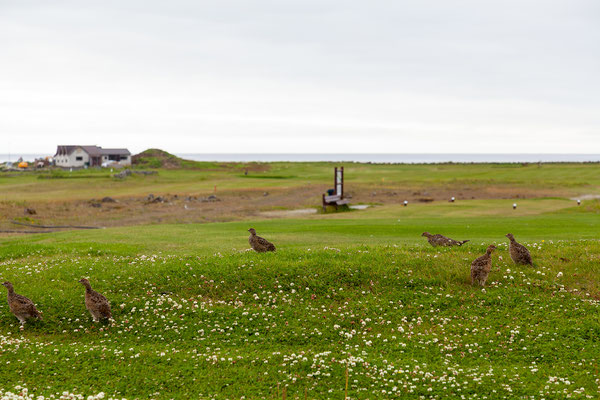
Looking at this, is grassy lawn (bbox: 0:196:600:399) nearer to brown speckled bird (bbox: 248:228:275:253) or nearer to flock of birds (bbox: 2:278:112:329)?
flock of birds (bbox: 2:278:112:329)

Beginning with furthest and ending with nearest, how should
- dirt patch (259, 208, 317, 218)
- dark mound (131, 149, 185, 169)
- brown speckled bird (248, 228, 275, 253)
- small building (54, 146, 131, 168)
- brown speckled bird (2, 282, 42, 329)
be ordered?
small building (54, 146, 131, 168), dark mound (131, 149, 185, 169), dirt patch (259, 208, 317, 218), brown speckled bird (248, 228, 275, 253), brown speckled bird (2, 282, 42, 329)

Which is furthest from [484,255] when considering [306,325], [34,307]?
[34,307]

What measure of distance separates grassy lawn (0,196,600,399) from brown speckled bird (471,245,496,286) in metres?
0.42

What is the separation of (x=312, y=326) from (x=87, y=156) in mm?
167540

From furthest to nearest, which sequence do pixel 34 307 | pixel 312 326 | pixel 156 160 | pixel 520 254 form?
pixel 156 160
pixel 520 254
pixel 34 307
pixel 312 326

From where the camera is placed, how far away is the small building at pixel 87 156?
16338 cm

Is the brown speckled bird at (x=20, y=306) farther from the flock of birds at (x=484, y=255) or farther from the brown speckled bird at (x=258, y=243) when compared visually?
the flock of birds at (x=484, y=255)

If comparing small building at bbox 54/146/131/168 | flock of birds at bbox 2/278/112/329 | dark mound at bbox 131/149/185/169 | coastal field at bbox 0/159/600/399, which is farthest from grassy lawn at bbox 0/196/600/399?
small building at bbox 54/146/131/168

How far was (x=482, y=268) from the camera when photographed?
18156 millimetres

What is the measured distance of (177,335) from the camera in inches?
627

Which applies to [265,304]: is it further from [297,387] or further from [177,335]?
[297,387]

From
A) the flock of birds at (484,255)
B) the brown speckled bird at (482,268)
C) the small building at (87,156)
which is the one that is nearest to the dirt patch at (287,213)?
the flock of birds at (484,255)

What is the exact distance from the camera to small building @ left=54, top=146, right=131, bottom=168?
163 meters

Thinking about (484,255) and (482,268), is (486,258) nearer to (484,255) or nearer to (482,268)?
(484,255)
